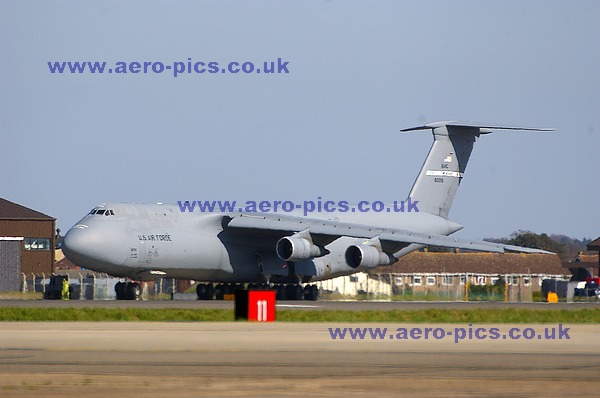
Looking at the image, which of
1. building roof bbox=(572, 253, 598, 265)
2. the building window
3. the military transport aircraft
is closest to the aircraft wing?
the military transport aircraft

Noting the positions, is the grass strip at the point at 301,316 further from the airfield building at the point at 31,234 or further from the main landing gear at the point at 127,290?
the airfield building at the point at 31,234

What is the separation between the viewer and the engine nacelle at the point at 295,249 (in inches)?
1668

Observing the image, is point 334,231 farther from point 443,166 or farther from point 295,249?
point 443,166

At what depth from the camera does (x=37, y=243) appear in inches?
2653

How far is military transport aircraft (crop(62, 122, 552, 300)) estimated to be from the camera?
136ft

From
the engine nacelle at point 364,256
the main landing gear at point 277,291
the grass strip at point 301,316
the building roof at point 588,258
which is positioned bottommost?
the grass strip at point 301,316

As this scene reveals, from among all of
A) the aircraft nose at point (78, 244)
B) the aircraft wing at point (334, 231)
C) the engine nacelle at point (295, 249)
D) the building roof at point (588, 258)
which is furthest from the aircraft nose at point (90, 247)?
the building roof at point (588, 258)

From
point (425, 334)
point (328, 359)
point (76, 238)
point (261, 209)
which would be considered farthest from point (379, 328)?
point (261, 209)

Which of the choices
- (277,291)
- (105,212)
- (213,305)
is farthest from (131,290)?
(213,305)

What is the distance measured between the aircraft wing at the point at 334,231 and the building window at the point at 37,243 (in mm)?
25256

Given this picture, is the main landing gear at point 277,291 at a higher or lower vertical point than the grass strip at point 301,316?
higher

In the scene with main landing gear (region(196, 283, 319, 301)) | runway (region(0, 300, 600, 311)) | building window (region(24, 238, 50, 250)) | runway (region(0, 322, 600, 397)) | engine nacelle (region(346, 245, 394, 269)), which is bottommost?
runway (region(0, 322, 600, 397))

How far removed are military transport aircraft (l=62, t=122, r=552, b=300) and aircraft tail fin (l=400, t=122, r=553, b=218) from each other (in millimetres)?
2651

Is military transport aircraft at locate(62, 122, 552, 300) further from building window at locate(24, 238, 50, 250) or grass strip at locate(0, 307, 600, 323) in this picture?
building window at locate(24, 238, 50, 250)
